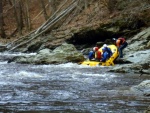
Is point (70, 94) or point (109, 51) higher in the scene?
point (109, 51)

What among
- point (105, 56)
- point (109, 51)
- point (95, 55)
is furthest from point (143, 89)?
point (95, 55)

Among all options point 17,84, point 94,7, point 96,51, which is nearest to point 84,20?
point 94,7

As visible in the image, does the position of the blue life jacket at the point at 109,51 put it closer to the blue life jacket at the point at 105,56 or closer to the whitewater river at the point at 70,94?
the blue life jacket at the point at 105,56

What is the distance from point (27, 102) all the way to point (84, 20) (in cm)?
2220

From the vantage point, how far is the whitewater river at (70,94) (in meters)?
6.91

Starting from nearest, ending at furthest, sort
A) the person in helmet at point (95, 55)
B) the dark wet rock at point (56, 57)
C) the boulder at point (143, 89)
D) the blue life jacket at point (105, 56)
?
1. the boulder at point (143, 89)
2. the blue life jacket at point (105, 56)
3. the person in helmet at point (95, 55)
4. the dark wet rock at point (56, 57)

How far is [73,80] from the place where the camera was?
1091 cm

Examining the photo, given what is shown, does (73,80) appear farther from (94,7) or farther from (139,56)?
(94,7)

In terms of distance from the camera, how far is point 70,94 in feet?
27.7

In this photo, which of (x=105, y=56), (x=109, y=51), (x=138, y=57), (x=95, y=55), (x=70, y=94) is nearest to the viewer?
(x=70, y=94)

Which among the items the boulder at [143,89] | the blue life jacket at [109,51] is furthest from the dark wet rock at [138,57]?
the boulder at [143,89]

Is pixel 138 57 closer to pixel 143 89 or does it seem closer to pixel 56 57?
pixel 56 57

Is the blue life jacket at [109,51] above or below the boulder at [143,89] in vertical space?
above

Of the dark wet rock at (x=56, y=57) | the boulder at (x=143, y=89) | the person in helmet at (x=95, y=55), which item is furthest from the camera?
the dark wet rock at (x=56, y=57)
